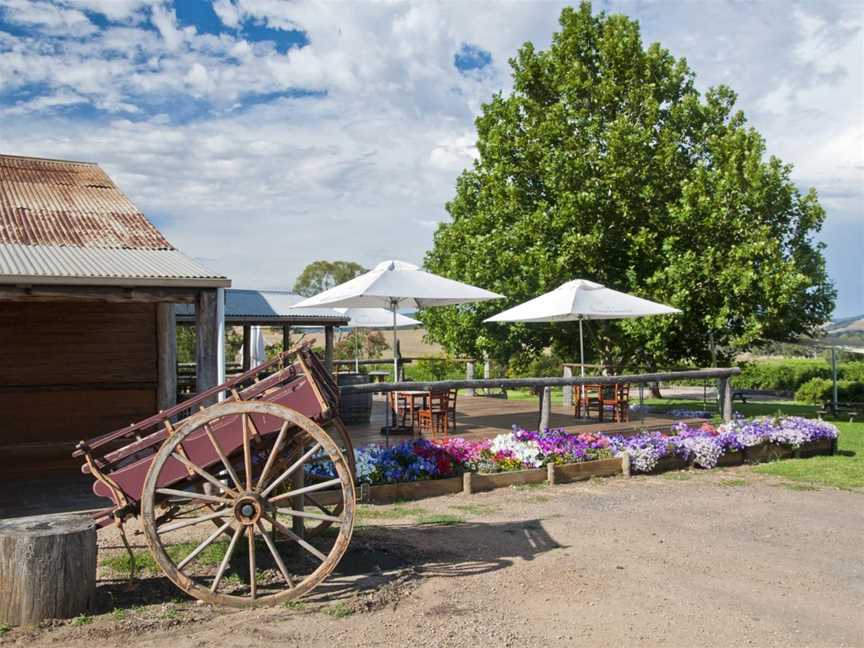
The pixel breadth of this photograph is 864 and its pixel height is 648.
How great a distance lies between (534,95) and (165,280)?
13146 mm

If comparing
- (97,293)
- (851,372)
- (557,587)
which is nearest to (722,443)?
(557,587)

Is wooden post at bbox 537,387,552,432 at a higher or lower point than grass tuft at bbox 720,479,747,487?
higher

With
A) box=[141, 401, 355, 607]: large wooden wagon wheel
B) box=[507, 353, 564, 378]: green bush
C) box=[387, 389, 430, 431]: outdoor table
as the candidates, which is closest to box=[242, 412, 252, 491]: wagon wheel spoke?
box=[141, 401, 355, 607]: large wooden wagon wheel

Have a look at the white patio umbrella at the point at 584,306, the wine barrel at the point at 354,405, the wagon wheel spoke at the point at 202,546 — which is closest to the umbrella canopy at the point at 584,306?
the white patio umbrella at the point at 584,306

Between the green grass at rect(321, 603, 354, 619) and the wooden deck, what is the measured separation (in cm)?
498

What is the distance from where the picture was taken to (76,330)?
33.9ft

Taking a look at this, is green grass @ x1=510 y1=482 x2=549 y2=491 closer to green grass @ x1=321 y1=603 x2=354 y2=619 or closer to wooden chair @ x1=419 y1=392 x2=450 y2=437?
wooden chair @ x1=419 y1=392 x2=450 y2=437

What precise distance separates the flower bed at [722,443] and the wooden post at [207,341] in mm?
4870

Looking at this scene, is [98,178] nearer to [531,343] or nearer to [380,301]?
[380,301]

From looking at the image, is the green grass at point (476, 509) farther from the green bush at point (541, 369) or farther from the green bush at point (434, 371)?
the green bush at point (541, 369)

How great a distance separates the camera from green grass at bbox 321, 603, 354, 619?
4.75 meters

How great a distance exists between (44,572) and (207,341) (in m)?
3.42

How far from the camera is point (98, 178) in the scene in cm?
1188

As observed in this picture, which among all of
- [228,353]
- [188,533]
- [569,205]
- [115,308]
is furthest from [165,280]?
[228,353]
